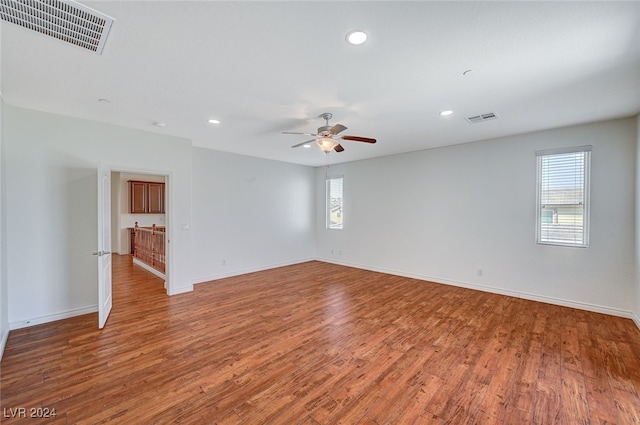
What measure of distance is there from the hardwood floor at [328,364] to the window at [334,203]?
11.0 ft

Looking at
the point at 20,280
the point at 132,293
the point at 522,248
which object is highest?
the point at 522,248

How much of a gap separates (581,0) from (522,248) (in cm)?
382

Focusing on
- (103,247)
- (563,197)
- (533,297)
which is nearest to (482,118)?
(563,197)

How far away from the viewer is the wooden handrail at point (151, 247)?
5.89 meters

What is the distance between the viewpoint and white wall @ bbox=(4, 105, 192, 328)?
3301 millimetres

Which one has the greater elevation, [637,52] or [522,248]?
[637,52]

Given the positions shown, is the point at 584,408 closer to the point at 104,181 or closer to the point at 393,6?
the point at 393,6

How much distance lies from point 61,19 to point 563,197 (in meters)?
6.03

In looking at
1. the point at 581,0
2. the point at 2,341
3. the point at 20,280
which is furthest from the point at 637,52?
the point at 20,280

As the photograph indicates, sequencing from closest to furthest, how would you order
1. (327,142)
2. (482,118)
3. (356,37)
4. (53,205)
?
1. (356,37)
2. (327,142)
3. (53,205)
4. (482,118)

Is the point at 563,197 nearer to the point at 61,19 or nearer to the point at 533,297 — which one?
the point at 533,297

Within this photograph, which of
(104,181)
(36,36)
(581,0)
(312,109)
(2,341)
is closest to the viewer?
(581,0)

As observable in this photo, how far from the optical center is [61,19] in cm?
178

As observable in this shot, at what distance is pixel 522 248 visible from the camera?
4.45 meters
